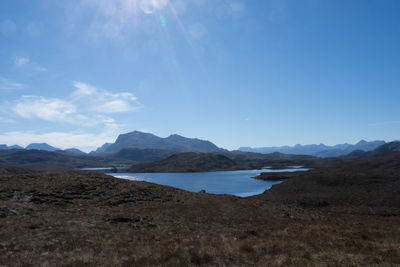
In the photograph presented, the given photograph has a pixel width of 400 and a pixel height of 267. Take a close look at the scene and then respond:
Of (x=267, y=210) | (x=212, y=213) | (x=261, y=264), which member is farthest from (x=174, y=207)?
(x=261, y=264)

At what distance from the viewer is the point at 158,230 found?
71.8 ft

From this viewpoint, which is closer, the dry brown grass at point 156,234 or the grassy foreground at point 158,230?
the dry brown grass at point 156,234

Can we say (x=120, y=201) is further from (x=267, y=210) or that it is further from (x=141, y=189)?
(x=267, y=210)

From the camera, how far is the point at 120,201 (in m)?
35.6

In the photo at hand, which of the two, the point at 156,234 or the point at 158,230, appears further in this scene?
the point at 158,230

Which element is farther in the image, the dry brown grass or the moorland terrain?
the moorland terrain

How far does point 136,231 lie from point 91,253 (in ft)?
24.7

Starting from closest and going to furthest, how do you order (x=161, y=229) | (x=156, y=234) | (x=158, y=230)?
(x=156, y=234) → (x=158, y=230) → (x=161, y=229)

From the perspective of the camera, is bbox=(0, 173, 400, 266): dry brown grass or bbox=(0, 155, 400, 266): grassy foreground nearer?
bbox=(0, 173, 400, 266): dry brown grass

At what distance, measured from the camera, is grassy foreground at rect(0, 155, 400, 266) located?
41.8 ft

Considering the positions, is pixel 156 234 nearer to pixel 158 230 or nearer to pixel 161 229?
pixel 158 230

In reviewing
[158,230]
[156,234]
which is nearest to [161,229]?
[158,230]

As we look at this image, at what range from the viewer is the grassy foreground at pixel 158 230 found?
41.8 feet

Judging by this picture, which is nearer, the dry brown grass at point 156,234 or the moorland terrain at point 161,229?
the dry brown grass at point 156,234
